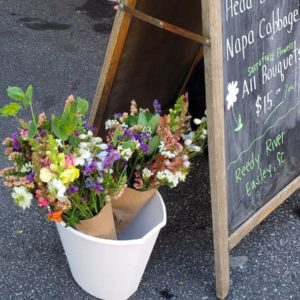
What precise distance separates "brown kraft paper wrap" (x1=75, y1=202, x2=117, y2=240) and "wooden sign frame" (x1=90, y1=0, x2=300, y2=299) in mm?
359

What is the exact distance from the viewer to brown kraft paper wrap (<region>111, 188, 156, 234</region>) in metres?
1.97

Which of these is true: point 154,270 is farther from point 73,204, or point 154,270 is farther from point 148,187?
point 73,204

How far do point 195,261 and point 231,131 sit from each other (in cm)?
68

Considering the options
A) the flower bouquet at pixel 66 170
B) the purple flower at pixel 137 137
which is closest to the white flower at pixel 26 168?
the flower bouquet at pixel 66 170

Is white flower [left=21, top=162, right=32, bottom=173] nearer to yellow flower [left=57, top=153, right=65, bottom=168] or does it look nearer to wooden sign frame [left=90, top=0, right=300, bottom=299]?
yellow flower [left=57, top=153, right=65, bottom=168]

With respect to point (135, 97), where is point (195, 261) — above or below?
below

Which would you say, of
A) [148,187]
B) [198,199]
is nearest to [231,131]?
[148,187]

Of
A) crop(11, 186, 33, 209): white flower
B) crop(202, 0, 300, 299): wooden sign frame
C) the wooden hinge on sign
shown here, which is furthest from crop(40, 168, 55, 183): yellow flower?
the wooden hinge on sign

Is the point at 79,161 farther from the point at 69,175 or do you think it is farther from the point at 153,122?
the point at 153,122

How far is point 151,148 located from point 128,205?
0.93 feet

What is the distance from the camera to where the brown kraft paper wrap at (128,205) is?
1.97 metres

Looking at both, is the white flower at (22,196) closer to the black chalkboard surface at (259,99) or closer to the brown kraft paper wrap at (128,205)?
the brown kraft paper wrap at (128,205)

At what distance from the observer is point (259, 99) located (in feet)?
6.19

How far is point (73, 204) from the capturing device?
1771 mm
